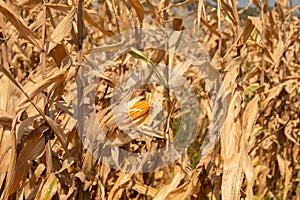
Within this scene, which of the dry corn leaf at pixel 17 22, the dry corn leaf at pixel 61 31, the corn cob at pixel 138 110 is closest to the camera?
the dry corn leaf at pixel 17 22

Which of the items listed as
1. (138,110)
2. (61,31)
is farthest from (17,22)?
(138,110)

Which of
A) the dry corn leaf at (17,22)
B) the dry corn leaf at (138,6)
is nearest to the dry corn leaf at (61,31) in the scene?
the dry corn leaf at (17,22)

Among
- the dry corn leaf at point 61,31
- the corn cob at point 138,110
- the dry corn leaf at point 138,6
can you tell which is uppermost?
the dry corn leaf at point 61,31

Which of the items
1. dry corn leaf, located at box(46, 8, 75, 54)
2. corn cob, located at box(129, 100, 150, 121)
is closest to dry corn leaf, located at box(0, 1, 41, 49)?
dry corn leaf, located at box(46, 8, 75, 54)

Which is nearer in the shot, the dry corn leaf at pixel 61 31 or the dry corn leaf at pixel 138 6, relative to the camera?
the dry corn leaf at pixel 61 31

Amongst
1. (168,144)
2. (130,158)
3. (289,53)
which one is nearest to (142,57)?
(168,144)

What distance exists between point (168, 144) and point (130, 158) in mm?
165

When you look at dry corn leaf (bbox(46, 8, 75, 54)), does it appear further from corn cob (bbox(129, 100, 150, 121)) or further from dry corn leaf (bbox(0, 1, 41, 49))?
corn cob (bbox(129, 100, 150, 121))

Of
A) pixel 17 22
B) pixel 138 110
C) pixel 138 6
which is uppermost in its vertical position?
pixel 17 22

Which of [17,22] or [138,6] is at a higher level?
[17,22]

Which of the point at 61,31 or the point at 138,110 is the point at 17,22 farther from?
the point at 138,110

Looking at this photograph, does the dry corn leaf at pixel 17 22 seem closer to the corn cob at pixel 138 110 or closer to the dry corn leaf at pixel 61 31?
the dry corn leaf at pixel 61 31

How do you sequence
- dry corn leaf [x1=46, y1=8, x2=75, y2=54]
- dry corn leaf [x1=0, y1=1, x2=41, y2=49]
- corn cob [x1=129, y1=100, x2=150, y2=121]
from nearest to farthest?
dry corn leaf [x1=0, y1=1, x2=41, y2=49] → dry corn leaf [x1=46, y1=8, x2=75, y2=54] → corn cob [x1=129, y1=100, x2=150, y2=121]

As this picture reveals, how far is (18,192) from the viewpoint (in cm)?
95
